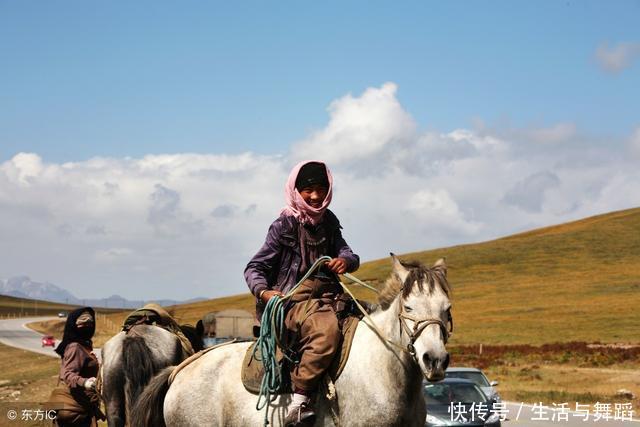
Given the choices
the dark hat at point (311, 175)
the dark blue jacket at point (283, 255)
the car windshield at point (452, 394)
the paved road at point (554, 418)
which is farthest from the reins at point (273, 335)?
the paved road at point (554, 418)

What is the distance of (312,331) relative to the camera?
6.67 meters

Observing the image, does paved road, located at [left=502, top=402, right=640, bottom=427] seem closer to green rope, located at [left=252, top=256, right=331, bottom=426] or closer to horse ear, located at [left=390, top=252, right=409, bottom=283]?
green rope, located at [left=252, top=256, right=331, bottom=426]

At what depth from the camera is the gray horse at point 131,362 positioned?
10023 millimetres

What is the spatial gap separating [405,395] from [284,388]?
1.06 m

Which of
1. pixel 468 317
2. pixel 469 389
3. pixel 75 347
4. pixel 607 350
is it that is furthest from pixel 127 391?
pixel 468 317

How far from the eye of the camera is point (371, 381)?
643 centimetres

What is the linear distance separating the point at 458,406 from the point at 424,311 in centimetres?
1057

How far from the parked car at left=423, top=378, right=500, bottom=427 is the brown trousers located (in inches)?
357

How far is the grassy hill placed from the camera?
65.1 m

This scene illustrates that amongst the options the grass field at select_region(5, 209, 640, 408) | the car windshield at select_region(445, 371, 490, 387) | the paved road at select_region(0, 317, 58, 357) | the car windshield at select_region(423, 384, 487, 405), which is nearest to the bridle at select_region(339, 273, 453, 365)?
the grass field at select_region(5, 209, 640, 408)

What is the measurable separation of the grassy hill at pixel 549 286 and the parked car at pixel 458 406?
88.3 feet

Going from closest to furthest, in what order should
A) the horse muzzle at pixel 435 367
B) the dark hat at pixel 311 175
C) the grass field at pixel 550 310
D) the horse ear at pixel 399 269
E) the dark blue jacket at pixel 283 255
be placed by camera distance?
the horse muzzle at pixel 435 367
the horse ear at pixel 399 269
the dark hat at pixel 311 175
the dark blue jacket at pixel 283 255
the grass field at pixel 550 310

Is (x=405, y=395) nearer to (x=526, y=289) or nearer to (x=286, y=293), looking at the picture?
(x=286, y=293)

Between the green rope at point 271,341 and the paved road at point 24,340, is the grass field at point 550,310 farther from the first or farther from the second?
the paved road at point 24,340
